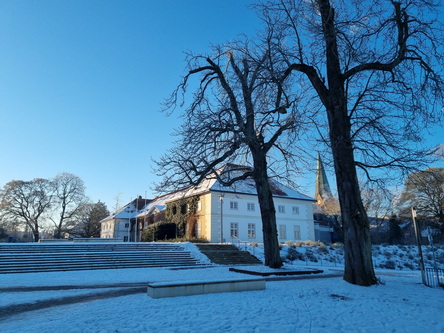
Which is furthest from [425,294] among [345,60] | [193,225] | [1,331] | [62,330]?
[193,225]

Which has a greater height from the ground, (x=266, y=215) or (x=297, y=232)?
(x=266, y=215)

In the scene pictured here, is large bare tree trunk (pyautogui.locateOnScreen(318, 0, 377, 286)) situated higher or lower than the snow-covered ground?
higher

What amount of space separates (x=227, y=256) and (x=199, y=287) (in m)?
14.5

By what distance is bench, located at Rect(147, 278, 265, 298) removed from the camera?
762cm

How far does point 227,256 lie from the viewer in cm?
2220

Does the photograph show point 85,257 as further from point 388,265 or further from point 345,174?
point 388,265

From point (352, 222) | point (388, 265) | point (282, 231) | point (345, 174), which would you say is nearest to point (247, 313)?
point (352, 222)

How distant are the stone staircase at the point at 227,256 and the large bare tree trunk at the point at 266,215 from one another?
5.70m

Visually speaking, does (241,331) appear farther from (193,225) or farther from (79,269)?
(193,225)

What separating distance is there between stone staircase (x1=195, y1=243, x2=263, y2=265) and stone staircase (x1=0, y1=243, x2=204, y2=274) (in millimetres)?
1351

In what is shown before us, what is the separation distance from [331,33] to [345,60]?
2.05m

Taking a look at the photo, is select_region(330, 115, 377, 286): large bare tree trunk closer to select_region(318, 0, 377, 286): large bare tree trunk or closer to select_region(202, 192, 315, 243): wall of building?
select_region(318, 0, 377, 286): large bare tree trunk

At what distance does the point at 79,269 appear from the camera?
17797 mm

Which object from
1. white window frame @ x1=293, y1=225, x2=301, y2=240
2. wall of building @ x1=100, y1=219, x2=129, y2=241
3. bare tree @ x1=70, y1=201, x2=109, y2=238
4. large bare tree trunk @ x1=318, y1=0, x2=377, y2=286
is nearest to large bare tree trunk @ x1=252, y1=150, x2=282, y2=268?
large bare tree trunk @ x1=318, y1=0, x2=377, y2=286
